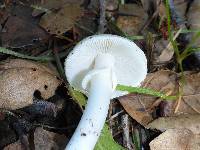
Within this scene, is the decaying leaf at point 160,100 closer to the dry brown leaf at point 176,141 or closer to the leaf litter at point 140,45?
the leaf litter at point 140,45

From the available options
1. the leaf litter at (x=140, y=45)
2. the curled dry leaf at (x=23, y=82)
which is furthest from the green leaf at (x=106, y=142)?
the curled dry leaf at (x=23, y=82)

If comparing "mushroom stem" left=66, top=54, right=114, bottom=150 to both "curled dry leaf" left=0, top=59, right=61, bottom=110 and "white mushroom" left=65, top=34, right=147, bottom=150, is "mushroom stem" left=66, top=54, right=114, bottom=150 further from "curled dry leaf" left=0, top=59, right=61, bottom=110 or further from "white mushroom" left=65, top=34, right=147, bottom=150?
"curled dry leaf" left=0, top=59, right=61, bottom=110

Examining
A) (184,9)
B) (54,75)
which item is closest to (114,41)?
(54,75)

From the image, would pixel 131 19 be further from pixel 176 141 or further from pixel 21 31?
pixel 176 141

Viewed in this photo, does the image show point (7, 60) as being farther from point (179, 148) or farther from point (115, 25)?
point (179, 148)

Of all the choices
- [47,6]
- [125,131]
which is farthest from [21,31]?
[125,131]
